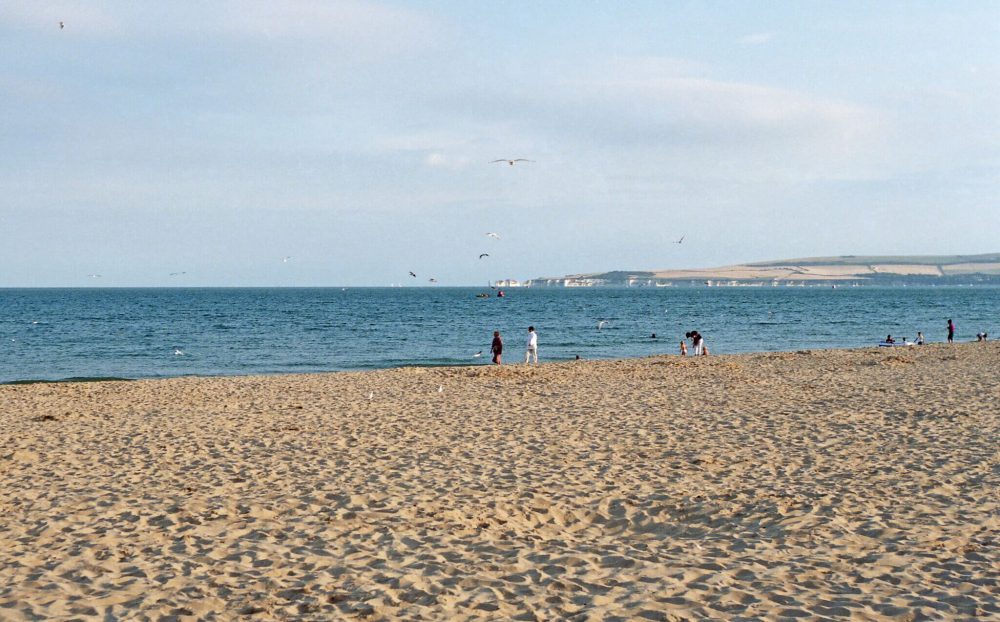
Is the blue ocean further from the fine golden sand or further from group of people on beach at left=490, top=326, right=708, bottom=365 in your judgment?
the fine golden sand

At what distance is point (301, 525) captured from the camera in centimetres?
876

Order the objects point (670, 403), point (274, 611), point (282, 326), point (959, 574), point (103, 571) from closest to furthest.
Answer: point (274, 611) → point (959, 574) → point (103, 571) → point (670, 403) → point (282, 326)

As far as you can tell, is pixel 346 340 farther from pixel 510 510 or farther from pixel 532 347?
pixel 510 510

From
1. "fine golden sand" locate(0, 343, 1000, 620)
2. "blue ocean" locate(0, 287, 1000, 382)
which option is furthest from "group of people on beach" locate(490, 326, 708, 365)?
"fine golden sand" locate(0, 343, 1000, 620)

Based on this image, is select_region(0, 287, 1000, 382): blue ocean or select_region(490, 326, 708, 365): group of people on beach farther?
select_region(0, 287, 1000, 382): blue ocean

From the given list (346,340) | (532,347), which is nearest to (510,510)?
(532,347)

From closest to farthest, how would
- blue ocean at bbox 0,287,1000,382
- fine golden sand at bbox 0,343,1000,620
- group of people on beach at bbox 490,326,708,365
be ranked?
1. fine golden sand at bbox 0,343,1000,620
2. group of people on beach at bbox 490,326,708,365
3. blue ocean at bbox 0,287,1000,382

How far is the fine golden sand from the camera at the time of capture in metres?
6.60

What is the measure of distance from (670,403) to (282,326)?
52847 millimetres

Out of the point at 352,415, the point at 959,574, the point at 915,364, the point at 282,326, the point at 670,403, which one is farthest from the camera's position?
the point at 282,326

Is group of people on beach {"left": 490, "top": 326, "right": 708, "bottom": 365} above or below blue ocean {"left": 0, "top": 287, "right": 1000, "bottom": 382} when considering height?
above

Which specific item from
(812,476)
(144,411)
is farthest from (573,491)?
(144,411)

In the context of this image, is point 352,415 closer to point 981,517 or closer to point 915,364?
point 981,517

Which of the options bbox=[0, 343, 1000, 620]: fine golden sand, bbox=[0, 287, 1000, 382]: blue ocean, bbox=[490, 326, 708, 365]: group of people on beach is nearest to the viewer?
bbox=[0, 343, 1000, 620]: fine golden sand
